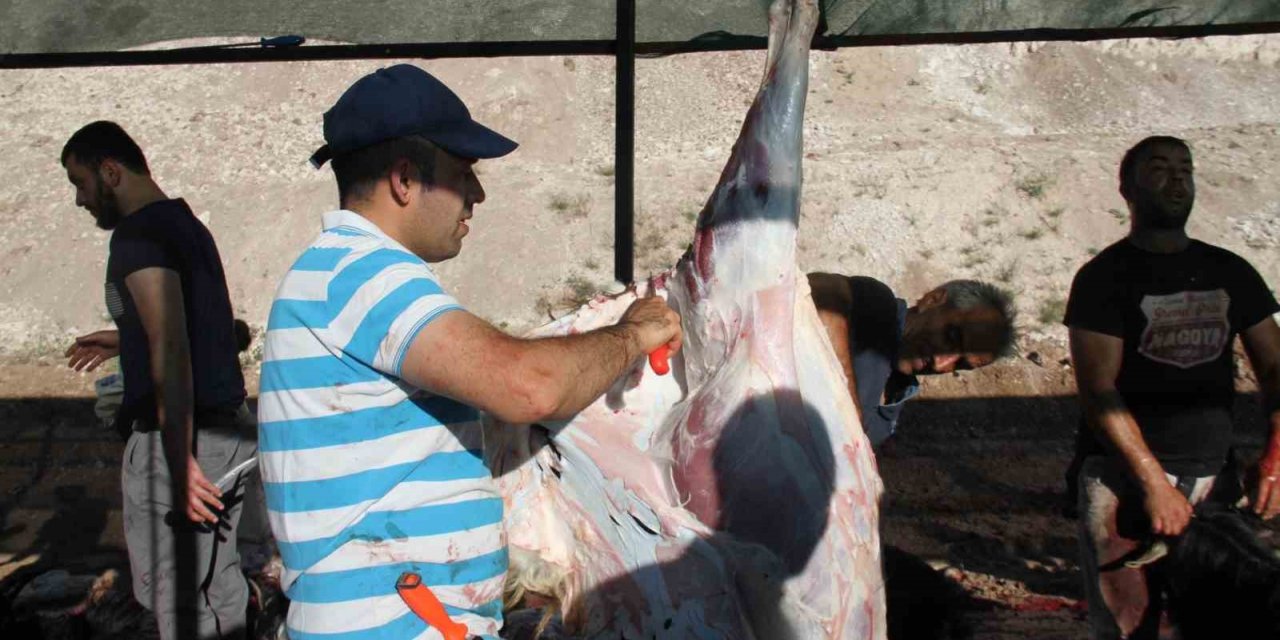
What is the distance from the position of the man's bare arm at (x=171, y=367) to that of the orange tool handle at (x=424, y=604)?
1.66 metres

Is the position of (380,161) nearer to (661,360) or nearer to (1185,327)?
(661,360)

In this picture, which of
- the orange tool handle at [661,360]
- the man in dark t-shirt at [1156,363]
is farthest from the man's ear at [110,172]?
the man in dark t-shirt at [1156,363]

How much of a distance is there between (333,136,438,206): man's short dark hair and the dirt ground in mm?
3931

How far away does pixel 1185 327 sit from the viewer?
3.38 m

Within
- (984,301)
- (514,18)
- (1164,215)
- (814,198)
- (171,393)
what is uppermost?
(514,18)

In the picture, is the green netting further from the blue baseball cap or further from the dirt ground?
the dirt ground

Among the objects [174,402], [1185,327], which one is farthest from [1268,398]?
[174,402]

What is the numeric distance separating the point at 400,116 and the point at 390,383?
0.45 meters

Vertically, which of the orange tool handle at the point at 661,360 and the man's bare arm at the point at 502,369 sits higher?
the man's bare arm at the point at 502,369

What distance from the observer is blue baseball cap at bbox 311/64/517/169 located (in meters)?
1.80

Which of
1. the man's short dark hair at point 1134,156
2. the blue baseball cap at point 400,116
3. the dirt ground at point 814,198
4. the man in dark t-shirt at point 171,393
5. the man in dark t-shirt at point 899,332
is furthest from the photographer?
the dirt ground at point 814,198

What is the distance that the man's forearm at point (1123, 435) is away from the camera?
325 cm

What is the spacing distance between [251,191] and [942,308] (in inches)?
416

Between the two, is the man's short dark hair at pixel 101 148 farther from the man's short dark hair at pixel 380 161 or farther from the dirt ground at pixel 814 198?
the dirt ground at pixel 814 198
